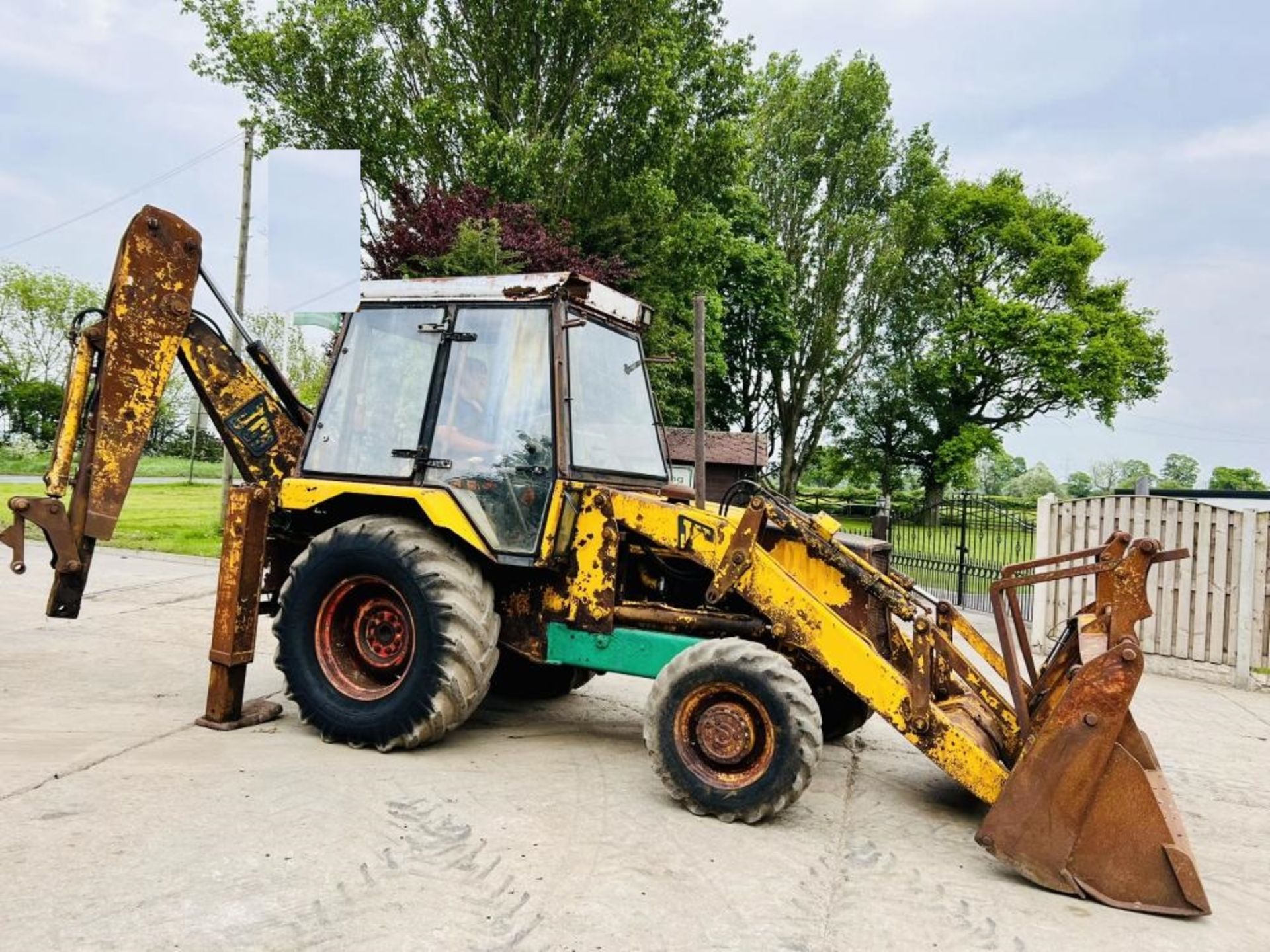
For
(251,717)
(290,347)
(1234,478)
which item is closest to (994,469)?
Answer: (1234,478)

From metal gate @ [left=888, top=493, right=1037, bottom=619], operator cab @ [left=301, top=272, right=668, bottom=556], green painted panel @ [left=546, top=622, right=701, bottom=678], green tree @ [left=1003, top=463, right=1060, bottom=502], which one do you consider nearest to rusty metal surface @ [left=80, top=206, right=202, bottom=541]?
operator cab @ [left=301, top=272, right=668, bottom=556]

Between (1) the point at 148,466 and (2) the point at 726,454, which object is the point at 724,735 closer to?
(2) the point at 726,454

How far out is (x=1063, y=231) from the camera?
34.9 metres

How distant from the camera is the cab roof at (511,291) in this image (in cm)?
504

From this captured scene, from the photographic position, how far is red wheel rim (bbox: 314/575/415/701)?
5.08 metres

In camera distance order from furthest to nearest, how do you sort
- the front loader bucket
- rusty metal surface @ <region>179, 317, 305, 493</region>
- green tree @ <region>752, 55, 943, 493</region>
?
green tree @ <region>752, 55, 943, 493</region>
rusty metal surface @ <region>179, 317, 305, 493</region>
the front loader bucket

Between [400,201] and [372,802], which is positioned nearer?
[372,802]

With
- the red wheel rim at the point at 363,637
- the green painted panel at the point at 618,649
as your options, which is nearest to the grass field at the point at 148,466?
the red wheel rim at the point at 363,637

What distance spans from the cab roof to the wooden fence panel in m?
6.15

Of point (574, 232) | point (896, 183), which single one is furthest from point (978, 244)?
point (574, 232)

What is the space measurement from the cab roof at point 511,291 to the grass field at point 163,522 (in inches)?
279

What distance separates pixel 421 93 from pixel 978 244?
76.9 feet

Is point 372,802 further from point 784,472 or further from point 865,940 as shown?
point 784,472

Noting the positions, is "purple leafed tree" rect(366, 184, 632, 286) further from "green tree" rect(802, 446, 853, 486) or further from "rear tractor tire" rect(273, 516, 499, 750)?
"green tree" rect(802, 446, 853, 486)
